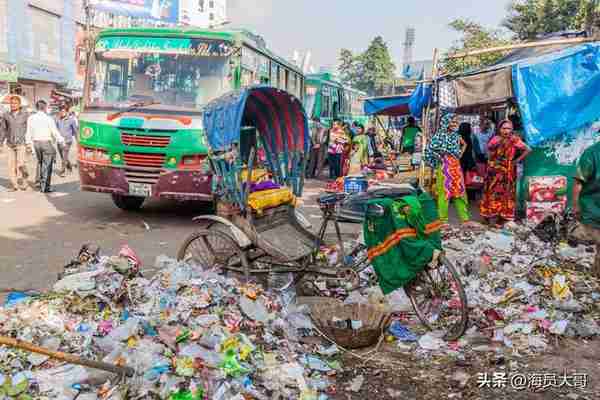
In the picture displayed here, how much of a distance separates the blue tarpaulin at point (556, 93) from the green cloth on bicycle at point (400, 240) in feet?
15.1

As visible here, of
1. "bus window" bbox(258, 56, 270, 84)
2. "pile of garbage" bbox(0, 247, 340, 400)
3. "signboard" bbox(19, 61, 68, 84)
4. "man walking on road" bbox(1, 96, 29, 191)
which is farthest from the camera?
"signboard" bbox(19, 61, 68, 84)

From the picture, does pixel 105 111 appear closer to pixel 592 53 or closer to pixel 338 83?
pixel 592 53

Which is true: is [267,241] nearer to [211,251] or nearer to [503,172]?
[211,251]

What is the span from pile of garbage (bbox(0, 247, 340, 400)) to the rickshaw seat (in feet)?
2.75

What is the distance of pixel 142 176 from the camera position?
26.5 feet

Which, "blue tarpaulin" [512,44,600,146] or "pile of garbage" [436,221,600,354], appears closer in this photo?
"pile of garbage" [436,221,600,354]

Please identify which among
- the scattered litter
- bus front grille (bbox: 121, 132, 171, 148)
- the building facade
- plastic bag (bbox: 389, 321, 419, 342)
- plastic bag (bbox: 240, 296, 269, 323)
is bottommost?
the scattered litter

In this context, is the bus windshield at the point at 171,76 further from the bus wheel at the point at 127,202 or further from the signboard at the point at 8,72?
the signboard at the point at 8,72

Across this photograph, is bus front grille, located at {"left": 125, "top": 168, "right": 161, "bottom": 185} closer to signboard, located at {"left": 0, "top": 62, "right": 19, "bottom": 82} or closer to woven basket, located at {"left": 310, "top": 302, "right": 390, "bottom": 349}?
woven basket, located at {"left": 310, "top": 302, "right": 390, "bottom": 349}

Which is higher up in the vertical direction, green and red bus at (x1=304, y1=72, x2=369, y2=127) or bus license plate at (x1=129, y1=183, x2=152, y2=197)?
green and red bus at (x1=304, y1=72, x2=369, y2=127)

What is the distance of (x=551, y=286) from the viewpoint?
538 cm

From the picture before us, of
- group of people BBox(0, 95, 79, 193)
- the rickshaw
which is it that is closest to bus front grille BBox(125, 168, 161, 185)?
the rickshaw

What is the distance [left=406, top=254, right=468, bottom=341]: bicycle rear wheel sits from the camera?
14.3ft

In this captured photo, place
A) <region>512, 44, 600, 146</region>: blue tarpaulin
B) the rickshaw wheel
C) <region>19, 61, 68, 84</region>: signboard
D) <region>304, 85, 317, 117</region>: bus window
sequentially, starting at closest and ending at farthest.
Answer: the rickshaw wheel → <region>512, 44, 600, 146</region>: blue tarpaulin → <region>304, 85, 317, 117</region>: bus window → <region>19, 61, 68, 84</region>: signboard
